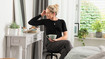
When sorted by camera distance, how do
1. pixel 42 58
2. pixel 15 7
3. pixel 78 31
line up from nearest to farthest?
1. pixel 15 7
2. pixel 42 58
3. pixel 78 31

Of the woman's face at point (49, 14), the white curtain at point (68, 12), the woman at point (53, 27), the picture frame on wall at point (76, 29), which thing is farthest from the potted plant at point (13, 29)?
the picture frame on wall at point (76, 29)

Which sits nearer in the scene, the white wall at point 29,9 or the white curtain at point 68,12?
the white wall at point 29,9

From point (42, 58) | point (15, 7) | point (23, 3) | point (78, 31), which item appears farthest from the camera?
point (78, 31)

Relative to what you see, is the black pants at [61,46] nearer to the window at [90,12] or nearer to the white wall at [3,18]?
the white wall at [3,18]

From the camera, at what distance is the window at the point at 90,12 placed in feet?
16.9

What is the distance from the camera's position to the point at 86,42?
16.6 ft

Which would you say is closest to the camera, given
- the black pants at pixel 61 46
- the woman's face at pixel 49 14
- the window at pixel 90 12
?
the black pants at pixel 61 46

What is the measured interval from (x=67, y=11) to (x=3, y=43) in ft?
6.87

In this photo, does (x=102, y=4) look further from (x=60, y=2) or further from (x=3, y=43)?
(x=3, y=43)

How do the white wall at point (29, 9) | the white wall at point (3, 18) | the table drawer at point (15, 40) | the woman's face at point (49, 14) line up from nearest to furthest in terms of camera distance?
the white wall at point (3, 18), the table drawer at point (15, 40), the woman's face at point (49, 14), the white wall at point (29, 9)

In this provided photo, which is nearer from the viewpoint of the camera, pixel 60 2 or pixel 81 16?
pixel 60 2

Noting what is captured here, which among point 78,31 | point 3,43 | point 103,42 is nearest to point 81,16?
point 78,31

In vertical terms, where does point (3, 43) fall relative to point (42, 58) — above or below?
above

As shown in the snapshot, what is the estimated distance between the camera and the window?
5160mm
